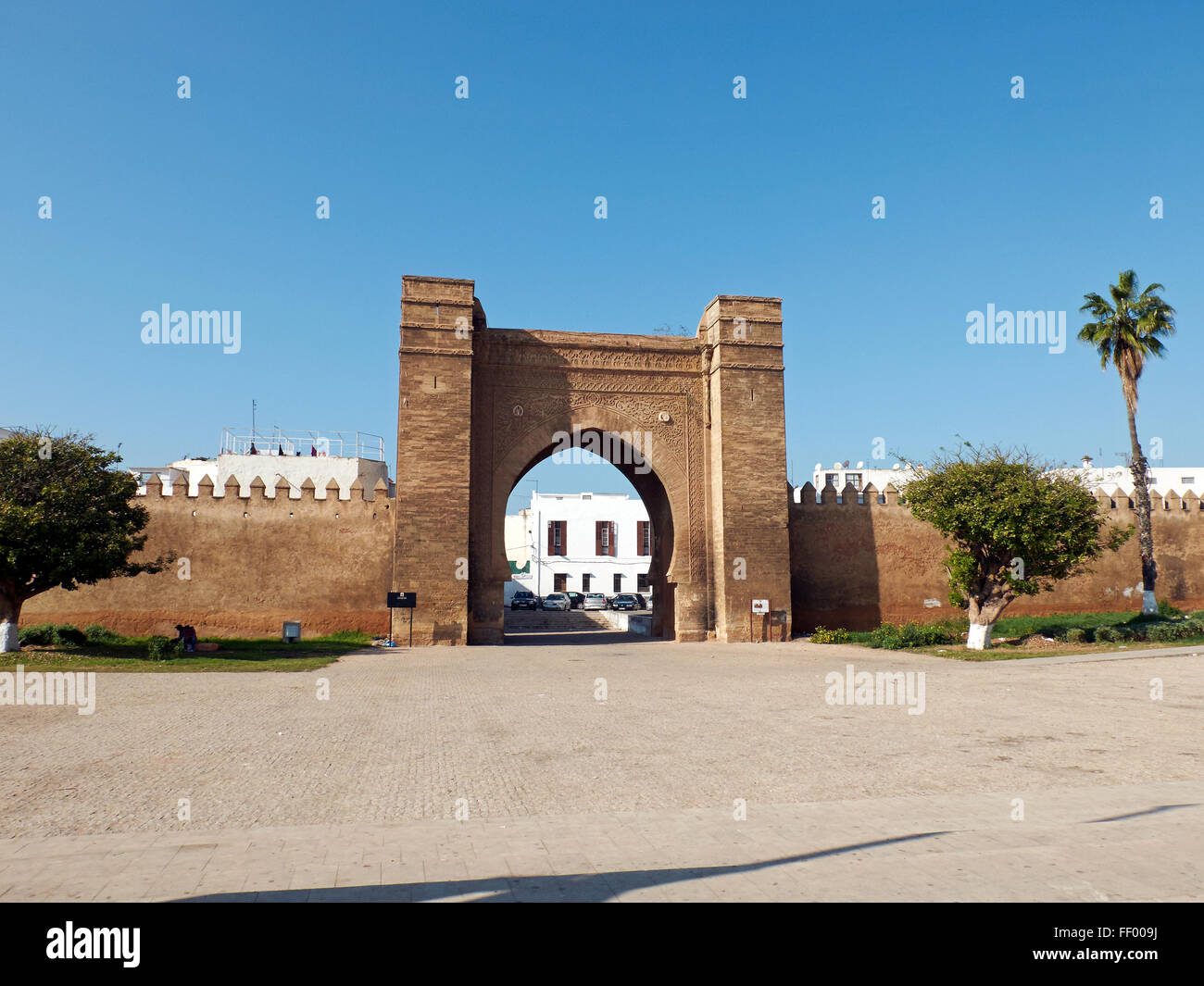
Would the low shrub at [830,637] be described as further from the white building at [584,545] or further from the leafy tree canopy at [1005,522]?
the white building at [584,545]

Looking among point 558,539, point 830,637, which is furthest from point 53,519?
point 558,539

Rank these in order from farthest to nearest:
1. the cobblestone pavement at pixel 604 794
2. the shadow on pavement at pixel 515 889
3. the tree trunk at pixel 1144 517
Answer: the tree trunk at pixel 1144 517, the cobblestone pavement at pixel 604 794, the shadow on pavement at pixel 515 889

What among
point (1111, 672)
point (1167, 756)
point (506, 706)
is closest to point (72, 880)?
point (506, 706)

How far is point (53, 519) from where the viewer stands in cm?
1474

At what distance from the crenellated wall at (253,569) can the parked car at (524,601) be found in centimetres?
1849

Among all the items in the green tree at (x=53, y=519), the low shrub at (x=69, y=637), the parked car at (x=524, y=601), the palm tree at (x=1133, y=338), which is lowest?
the parked car at (x=524, y=601)

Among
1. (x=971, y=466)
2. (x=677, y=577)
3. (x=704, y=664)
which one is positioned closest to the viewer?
(x=704, y=664)

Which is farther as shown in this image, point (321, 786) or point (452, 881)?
point (321, 786)

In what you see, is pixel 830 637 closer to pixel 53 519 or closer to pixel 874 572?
pixel 874 572

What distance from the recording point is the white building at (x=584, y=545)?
45.6 meters

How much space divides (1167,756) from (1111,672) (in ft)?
23.3

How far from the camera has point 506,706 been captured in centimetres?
1035

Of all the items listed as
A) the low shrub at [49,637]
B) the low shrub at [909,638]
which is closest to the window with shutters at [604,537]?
the low shrub at [909,638]
